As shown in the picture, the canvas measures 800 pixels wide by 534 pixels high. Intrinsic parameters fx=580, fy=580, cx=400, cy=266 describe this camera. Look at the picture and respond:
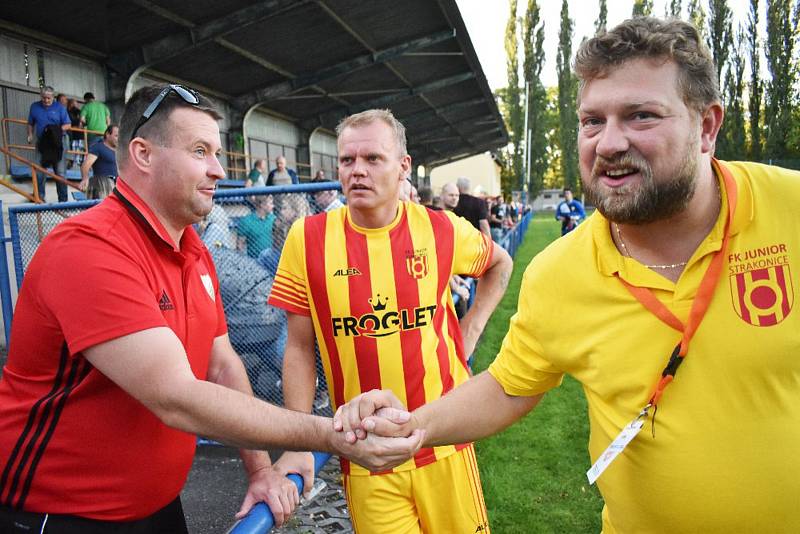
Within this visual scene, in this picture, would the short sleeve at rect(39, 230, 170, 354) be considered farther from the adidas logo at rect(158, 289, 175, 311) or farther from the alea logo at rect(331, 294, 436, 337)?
the alea logo at rect(331, 294, 436, 337)

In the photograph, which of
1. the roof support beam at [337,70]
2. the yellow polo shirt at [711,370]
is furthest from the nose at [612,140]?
the roof support beam at [337,70]

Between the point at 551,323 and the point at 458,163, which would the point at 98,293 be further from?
the point at 458,163

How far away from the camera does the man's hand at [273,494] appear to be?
6.07ft

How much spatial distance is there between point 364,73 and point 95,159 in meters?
13.1

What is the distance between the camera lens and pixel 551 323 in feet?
5.99

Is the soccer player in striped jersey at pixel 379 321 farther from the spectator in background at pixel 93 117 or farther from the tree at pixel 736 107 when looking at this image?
the tree at pixel 736 107

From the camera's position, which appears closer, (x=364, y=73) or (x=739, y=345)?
(x=739, y=345)

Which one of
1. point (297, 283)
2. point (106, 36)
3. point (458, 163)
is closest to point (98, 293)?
point (297, 283)

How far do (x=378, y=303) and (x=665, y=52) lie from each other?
1589 millimetres

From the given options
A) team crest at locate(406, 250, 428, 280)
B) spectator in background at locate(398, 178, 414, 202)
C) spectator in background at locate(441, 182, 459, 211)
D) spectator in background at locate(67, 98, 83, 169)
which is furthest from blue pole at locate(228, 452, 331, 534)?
spectator in background at locate(67, 98, 83, 169)

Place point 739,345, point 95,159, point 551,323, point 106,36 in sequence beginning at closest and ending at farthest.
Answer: point 739,345, point 551,323, point 95,159, point 106,36

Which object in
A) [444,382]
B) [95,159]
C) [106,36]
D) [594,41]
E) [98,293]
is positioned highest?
[106,36]

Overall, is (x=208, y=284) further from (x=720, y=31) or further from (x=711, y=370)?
(x=720, y=31)

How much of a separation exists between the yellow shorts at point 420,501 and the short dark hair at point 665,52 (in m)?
1.77
